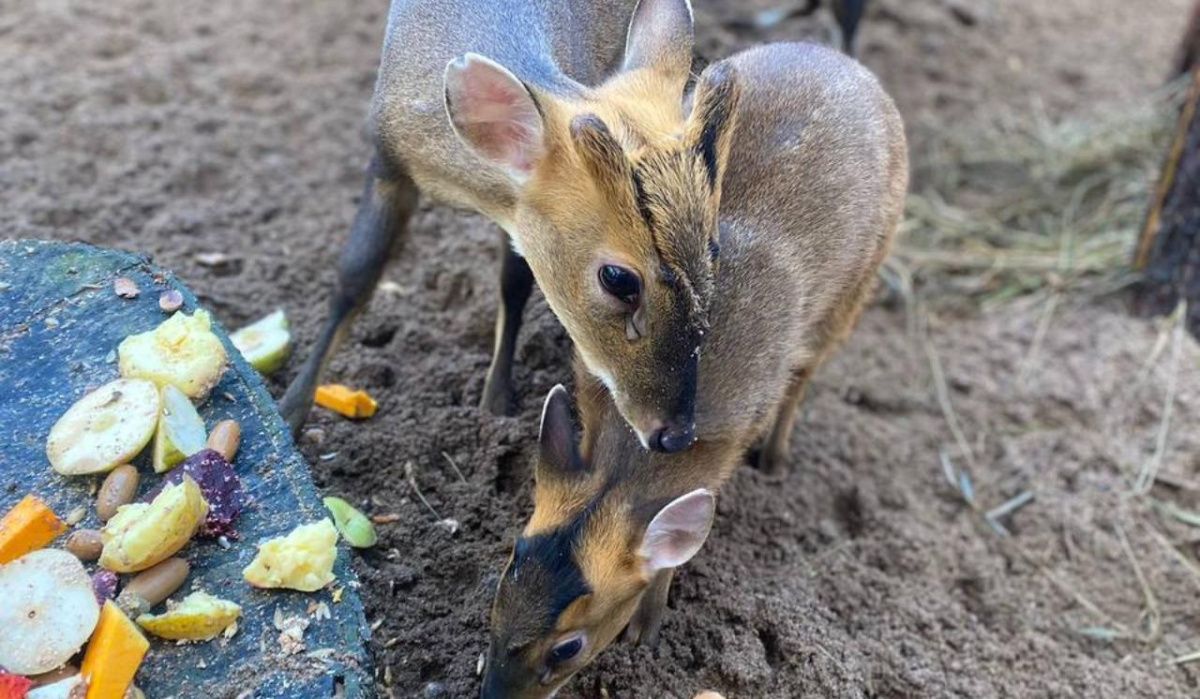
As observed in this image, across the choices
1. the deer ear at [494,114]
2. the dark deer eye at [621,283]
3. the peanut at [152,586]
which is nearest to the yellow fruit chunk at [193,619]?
the peanut at [152,586]

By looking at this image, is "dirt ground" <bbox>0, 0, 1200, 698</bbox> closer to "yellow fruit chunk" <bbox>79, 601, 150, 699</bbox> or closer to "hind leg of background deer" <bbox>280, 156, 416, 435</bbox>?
"hind leg of background deer" <bbox>280, 156, 416, 435</bbox>

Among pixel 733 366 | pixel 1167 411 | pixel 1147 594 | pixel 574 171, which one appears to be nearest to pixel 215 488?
pixel 574 171

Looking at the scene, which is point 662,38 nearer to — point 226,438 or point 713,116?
point 713,116

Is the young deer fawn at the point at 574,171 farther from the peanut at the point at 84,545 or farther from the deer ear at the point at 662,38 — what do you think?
the peanut at the point at 84,545

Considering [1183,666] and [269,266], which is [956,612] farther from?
[269,266]

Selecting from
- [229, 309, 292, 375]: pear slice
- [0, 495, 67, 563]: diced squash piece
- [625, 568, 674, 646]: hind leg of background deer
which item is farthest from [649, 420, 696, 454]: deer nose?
[229, 309, 292, 375]: pear slice

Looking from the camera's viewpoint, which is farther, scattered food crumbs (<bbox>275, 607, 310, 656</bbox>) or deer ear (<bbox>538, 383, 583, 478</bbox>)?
deer ear (<bbox>538, 383, 583, 478</bbox>)
